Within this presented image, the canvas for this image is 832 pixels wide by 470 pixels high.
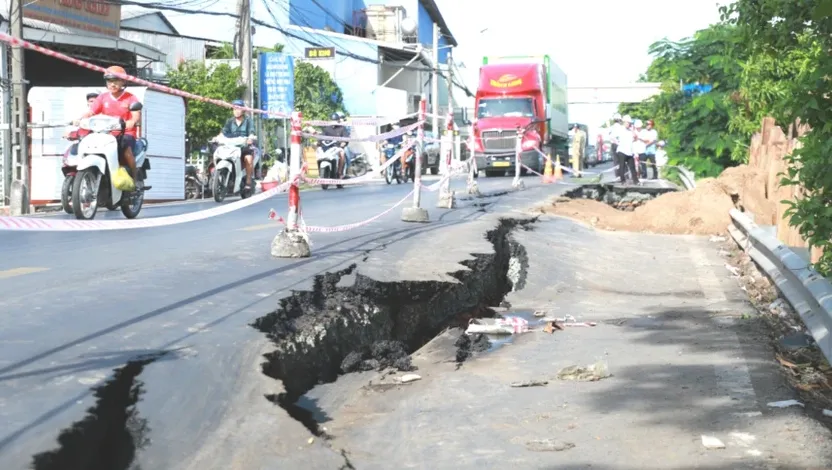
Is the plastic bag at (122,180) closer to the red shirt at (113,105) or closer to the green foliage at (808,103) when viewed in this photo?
the red shirt at (113,105)

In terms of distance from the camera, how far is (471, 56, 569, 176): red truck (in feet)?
116

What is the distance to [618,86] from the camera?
7138cm

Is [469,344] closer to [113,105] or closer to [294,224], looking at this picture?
[294,224]

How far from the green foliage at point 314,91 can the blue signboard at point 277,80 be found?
11.9 m

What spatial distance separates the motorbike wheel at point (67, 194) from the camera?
11430mm

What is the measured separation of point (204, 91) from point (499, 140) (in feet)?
32.4

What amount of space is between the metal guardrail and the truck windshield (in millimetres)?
25129

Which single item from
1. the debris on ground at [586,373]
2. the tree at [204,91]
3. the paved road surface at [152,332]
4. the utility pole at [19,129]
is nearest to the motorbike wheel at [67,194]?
the paved road surface at [152,332]

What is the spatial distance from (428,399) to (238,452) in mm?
1467

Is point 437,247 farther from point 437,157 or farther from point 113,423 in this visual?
point 437,157

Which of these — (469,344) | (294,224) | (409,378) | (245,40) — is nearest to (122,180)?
(294,224)

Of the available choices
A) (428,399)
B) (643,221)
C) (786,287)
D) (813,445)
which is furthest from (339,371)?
(643,221)

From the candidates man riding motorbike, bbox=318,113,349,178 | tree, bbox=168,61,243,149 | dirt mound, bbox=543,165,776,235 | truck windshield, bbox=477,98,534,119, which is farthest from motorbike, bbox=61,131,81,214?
truck windshield, bbox=477,98,534,119

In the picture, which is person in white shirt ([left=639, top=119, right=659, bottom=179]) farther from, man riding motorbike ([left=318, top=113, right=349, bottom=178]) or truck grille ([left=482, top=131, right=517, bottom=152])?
man riding motorbike ([left=318, top=113, right=349, bottom=178])
